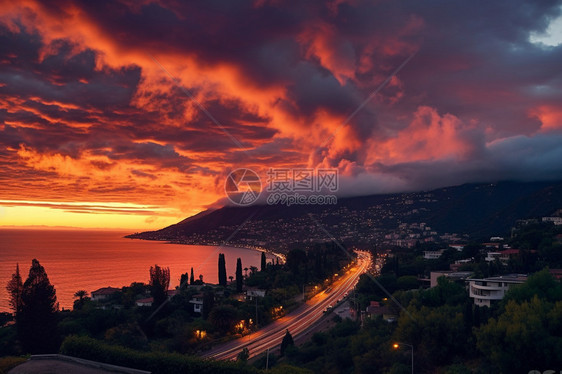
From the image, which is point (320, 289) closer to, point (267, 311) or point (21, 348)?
point (267, 311)

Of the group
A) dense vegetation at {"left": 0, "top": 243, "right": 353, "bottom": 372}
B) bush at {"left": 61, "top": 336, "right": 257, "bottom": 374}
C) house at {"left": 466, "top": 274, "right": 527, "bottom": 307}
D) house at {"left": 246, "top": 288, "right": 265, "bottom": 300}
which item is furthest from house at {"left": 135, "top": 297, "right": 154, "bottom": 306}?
house at {"left": 466, "top": 274, "right": 527, "bottom": 307}

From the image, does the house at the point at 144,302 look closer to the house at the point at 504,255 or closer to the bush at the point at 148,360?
the bush at the point at 148,360

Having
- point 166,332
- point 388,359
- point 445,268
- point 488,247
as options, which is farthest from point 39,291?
point 488,247

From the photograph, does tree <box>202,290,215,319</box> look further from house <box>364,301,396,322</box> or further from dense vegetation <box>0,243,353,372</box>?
house <box>364,301,396,322</box>

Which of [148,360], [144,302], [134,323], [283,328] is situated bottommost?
[283,328]

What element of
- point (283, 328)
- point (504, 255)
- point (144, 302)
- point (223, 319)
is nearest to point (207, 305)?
point (223, 319)

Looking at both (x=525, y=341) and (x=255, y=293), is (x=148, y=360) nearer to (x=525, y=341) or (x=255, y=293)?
(x=525, y=341)
